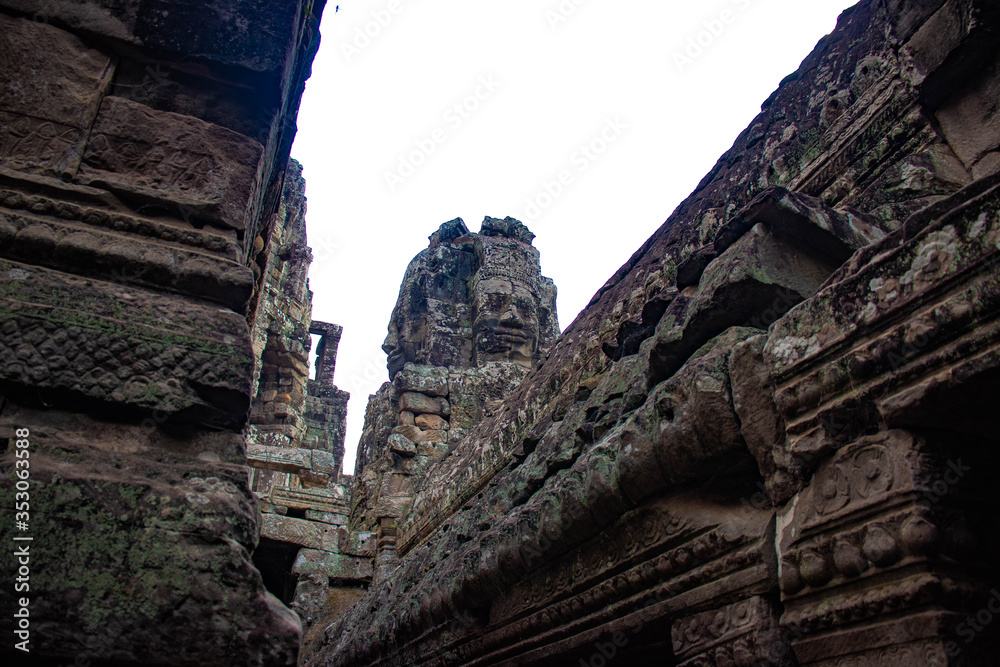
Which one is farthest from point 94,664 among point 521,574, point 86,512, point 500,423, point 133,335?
point 500,423

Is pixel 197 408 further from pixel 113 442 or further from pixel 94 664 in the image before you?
Result: pixel 94 664

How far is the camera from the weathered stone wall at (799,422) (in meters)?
1.37

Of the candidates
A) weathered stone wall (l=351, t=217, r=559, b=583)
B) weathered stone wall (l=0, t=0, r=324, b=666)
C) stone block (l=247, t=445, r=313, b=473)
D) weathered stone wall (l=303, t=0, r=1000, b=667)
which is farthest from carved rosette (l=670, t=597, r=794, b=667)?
stone block (l=247, t=445, r=313, b=473)

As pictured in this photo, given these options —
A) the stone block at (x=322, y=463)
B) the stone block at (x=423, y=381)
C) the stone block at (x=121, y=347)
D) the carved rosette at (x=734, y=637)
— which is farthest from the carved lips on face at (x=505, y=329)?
the stone block at (x=121, y=347)

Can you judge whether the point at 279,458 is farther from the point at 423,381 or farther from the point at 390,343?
the point at 390,343

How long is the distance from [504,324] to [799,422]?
7.43 meters

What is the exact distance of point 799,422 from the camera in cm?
164

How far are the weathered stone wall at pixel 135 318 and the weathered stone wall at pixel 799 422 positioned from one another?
122 centimetres

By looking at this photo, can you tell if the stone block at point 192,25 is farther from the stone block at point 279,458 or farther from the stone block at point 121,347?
the stone block at point 279,458

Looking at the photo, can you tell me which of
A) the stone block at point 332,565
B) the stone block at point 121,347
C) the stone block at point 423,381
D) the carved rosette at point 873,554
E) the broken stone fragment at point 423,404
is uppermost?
the stone block at point 423,381

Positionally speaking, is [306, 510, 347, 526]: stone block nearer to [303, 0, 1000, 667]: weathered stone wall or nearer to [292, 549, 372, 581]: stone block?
[292, 549, 372, 581]: stone block

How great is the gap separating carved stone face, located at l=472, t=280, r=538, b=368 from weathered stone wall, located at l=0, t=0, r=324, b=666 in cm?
676

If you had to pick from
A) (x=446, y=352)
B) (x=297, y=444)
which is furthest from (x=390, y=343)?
(x=297, y=444)

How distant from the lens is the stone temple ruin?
132cm
